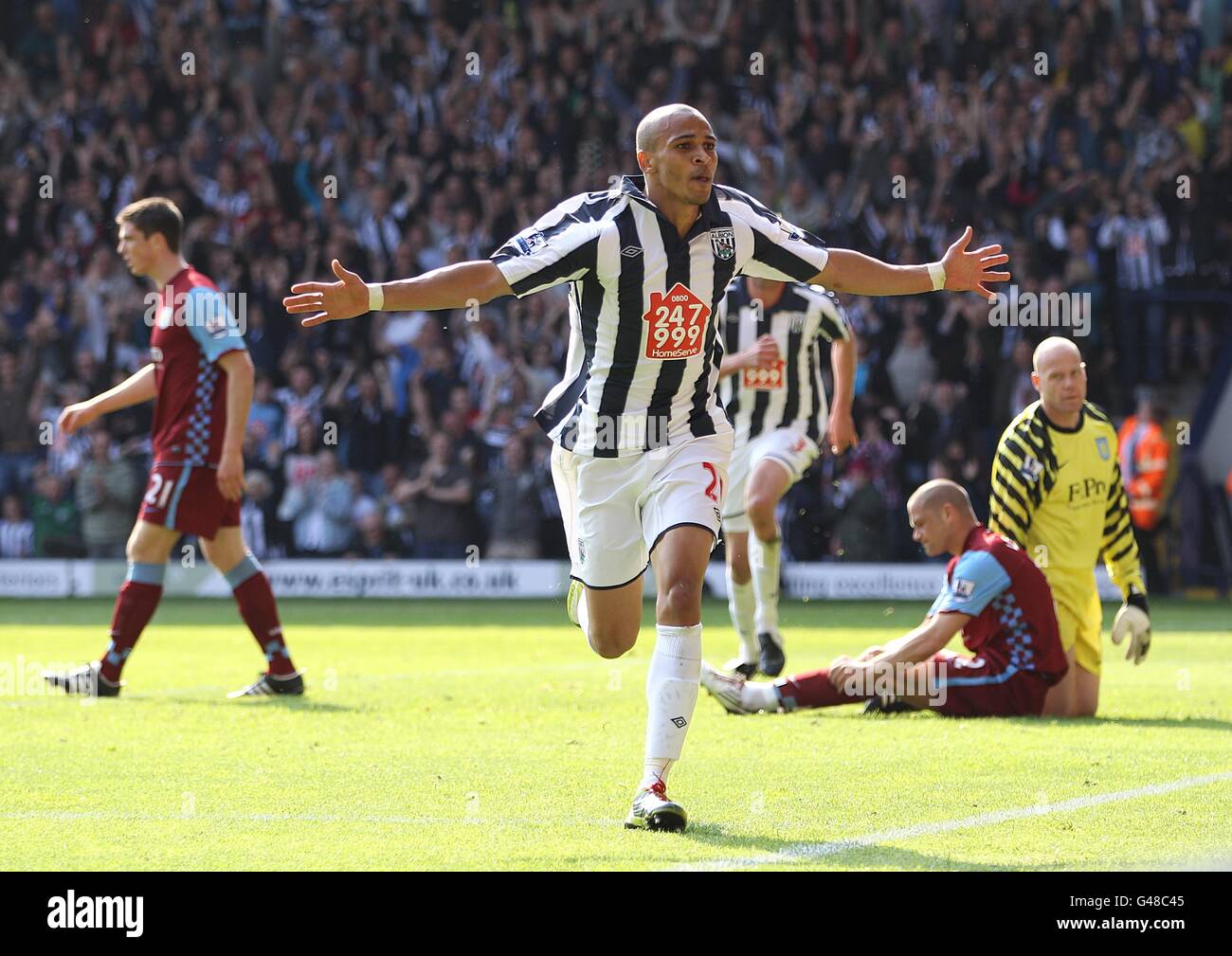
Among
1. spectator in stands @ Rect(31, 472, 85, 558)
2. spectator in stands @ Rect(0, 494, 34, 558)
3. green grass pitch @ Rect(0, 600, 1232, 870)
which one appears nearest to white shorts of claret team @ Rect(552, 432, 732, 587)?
green grass pitch @ Rect(0, 600, 1232, 870)

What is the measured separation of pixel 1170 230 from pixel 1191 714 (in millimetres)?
13184

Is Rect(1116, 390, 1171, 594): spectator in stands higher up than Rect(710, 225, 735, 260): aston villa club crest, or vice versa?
Rect(710, 225, 735, 260): aston villa club crest

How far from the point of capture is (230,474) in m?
10.2

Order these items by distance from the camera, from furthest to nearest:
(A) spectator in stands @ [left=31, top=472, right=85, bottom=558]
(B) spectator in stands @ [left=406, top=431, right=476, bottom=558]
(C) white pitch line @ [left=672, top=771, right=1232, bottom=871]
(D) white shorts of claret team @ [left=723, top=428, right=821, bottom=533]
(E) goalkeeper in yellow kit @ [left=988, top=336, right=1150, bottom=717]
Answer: (A) spectator in stands @ [left=31, top=472, right=85, bottom=558] → (B) spectator in stands @ [left=406, top=431, right=476, bottom=558] → (D) white shorts of claret team @ [left=723, top=428, right=821, bottom=533] → (E) goalkeeper in yellow kit @ [left=988, top=336, right=1150, bottom=717] → (C) white pitch line @ [left=672, top=771, right=1232, bottom=871]

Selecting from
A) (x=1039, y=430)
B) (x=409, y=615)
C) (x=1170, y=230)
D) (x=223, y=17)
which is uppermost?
(x=223, y=17)

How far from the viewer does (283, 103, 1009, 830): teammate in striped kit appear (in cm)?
651

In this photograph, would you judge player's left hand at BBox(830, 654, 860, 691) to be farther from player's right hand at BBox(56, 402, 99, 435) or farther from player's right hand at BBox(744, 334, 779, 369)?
player's right hand at BBox(56, 402, 99, 435)

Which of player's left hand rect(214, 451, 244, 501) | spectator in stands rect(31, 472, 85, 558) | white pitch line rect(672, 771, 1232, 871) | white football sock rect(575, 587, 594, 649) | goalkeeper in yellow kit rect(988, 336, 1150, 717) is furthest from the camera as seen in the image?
spectator in stands rect(31, 472, 85, 558)

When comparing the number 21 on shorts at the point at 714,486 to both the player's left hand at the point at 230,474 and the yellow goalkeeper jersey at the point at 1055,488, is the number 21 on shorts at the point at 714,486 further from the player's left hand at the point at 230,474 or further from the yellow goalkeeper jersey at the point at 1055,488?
the player's left hand at the point at 230,474

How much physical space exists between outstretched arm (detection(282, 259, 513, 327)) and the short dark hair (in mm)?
4614

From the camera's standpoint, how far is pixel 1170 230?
21.8m

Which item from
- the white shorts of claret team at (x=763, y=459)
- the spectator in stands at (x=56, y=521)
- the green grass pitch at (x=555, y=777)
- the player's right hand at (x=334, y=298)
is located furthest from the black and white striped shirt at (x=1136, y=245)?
the player's right hand at (x=334, y=298)
